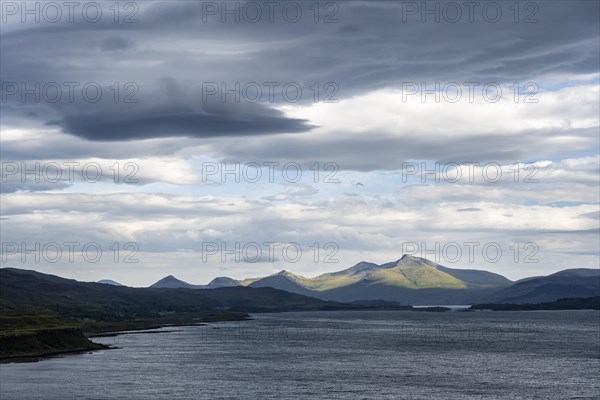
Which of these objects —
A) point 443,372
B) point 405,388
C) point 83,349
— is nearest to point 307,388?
point 405,388

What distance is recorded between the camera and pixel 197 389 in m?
126

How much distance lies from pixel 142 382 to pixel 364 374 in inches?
1658

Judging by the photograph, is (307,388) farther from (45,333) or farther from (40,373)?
(45,333)

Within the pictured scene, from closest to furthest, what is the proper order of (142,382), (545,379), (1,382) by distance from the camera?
(1,382)
(142,382)
(545,379)

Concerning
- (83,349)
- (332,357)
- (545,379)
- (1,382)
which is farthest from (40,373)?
(545,379)

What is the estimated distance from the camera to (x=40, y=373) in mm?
137625

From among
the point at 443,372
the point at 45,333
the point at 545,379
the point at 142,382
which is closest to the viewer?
the point at 142,382

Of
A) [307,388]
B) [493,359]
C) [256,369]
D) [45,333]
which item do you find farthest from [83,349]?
[493,359]

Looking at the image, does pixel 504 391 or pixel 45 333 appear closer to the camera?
pixel 504 391

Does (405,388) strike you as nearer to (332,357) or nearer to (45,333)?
(332,357)

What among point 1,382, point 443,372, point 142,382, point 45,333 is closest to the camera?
point 1,382

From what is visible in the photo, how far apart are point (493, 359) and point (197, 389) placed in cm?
8602

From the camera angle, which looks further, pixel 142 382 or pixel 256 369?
pixel 256 369

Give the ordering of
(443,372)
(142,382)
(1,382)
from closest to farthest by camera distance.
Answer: (1,382)
(142,382)
(443,372)
